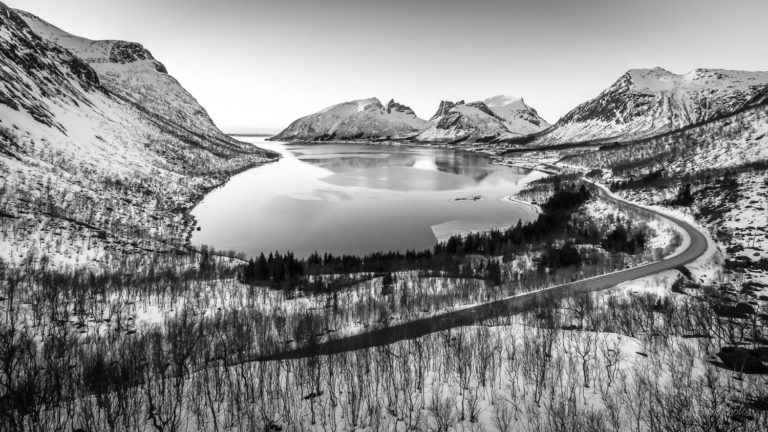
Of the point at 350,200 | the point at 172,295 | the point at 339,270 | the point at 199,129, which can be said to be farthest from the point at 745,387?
the point at 199,129

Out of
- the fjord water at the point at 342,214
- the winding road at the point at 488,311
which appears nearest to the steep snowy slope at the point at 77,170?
the fjord water at the point at 342,214

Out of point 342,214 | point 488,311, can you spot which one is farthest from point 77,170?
point 488,311

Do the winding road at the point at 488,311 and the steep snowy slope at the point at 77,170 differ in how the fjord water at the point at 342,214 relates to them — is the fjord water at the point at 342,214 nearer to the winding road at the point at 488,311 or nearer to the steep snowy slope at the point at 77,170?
the steep snowy slope at the point at 77,170

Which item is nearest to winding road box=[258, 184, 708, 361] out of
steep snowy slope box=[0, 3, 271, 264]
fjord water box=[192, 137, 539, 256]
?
fjord water box=[192, 137, 539, 256]

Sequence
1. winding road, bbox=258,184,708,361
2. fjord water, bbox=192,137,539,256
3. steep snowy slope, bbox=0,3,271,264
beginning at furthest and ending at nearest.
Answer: fjord water, bbox=192,137,539,256
steep snowy slope, bbox=0,3,271,264
winding road, bbox=258,184,708,361

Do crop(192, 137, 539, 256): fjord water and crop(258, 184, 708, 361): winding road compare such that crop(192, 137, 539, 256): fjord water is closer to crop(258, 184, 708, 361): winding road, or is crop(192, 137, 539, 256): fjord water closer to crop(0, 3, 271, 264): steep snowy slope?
crop(0, 3, 271, 264): steep snowy slope

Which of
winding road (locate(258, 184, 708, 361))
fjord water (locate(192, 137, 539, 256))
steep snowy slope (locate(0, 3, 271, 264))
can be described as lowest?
fjord water (locate(192, 137, 539, 256))

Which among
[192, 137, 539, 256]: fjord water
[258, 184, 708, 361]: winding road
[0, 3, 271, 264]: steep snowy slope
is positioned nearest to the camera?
[258, 184, 708, 361]: winding road

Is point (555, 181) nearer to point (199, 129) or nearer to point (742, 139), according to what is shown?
point (742, 139)
